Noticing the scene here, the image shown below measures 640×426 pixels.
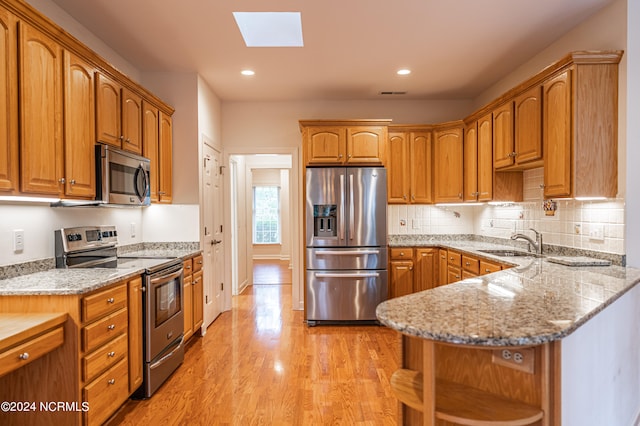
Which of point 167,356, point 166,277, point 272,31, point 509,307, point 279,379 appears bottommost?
point 279,379

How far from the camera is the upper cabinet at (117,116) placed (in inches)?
106

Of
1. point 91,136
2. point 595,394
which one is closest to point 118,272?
point 91,136

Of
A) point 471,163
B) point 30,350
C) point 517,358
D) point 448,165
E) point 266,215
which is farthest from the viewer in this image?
point 266,215

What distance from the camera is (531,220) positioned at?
12.1 ft

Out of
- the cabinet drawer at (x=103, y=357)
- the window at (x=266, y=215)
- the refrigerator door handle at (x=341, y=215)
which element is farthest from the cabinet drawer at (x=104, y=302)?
the window at (x=266, y=215)

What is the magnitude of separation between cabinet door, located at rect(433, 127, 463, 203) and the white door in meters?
2.67

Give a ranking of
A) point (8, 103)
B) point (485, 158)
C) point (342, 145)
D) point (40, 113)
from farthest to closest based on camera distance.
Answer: point (342, 145)
point (485, 158)
point (40, 113)
point (8, 103)

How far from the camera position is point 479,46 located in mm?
3344

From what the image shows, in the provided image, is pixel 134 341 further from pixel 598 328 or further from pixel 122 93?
pixel 598 328

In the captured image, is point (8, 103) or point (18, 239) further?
point (18, 239)

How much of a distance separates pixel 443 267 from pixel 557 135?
1961 millimetres

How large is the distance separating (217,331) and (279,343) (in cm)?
82

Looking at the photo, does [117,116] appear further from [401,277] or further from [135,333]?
[401,277]

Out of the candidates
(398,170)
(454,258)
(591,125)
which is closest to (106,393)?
(454,258)
